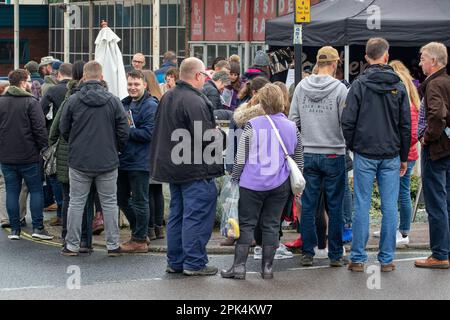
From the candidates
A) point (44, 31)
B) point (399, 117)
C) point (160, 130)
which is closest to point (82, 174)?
point (160, 130)

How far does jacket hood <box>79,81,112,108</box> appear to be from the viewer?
10.0 m

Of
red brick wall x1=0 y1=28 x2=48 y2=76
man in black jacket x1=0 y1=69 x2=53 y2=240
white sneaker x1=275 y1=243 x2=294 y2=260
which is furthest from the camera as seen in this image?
red brick wall x1=0 y1=28 x2=48 y2=76

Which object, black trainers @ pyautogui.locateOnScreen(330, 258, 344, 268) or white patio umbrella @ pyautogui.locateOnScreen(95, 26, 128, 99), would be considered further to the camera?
white patio umbrella @ pyautogui.locateOnScreen(95, 26, 128, 99)

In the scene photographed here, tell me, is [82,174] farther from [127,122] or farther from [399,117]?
[399,117]

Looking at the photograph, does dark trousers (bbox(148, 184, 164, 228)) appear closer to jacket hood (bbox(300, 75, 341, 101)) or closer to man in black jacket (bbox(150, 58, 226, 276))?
man in black jacket (bbox(150, 58, 226, 276))

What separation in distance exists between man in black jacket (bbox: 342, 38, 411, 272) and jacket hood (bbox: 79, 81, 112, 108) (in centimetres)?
250

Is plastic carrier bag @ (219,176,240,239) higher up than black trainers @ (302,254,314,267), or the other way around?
plastic carrier bag @ (219,176,240,239)

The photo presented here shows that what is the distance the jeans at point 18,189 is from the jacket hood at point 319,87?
3.61m

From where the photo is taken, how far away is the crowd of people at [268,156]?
8.91 metres

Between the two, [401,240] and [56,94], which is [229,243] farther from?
[56,94]

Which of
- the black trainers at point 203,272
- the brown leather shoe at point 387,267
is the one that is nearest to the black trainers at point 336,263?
the brown leather shoe at point 387,267

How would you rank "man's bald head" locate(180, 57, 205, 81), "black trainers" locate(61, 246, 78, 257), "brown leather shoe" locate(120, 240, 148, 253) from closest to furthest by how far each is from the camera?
"man's bald head" locate(180, 57, 205, 81), "black trainers" locate(61, 246, 78, 257), "brown leather shoe" locate(120, 240, 148, 253)

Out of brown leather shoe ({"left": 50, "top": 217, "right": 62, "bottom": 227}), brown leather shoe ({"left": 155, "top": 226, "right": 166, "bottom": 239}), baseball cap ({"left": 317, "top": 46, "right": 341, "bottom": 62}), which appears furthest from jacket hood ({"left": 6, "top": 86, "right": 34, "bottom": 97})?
baseball cap ({"left": 317, "top": 46, "right": 341, "bottom": 62})

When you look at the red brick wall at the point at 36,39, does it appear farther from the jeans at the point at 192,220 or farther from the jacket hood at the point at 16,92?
the jeans at the point at 192,220
